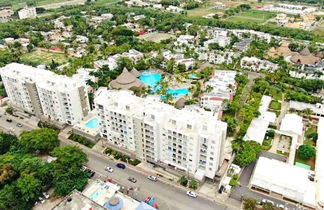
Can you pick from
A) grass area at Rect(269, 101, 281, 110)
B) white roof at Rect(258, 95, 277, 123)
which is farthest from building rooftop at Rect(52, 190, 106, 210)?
grass area at Rect(269, 101, 281, 110)

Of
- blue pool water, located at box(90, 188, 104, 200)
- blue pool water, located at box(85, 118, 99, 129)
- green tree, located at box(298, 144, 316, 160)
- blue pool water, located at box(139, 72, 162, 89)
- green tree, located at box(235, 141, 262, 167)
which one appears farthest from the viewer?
blue pool water, located at box(139, 72, 162, 89)

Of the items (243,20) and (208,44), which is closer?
(208,44)

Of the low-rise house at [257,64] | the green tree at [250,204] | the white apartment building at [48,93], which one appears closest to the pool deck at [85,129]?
the white apartment building at [48,93]

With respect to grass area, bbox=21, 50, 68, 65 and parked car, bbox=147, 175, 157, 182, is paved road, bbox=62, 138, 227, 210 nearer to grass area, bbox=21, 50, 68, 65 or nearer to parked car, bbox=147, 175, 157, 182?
parked car, bbox=147, 175, 157, 182

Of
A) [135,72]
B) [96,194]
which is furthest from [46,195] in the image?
[135,72]

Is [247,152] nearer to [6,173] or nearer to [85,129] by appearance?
[85,129]

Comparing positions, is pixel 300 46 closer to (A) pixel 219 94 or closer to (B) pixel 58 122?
(A) pixel 219 94

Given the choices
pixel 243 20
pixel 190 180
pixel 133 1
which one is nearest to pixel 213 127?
pixel 190 180
